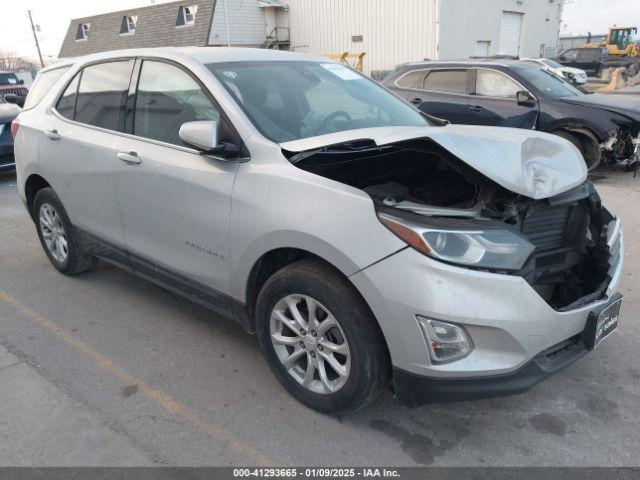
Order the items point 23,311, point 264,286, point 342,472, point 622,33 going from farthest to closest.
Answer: point 622,33
point 23,311
point 264,286
point 342,472

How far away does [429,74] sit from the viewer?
895 cm

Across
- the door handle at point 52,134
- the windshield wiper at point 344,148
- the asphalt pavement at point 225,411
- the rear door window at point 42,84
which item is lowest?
the asphalt pavement at point 225,411

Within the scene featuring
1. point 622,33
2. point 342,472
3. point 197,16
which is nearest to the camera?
point 342,472

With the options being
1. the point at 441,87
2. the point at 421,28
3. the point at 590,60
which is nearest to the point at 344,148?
the point at 441,87

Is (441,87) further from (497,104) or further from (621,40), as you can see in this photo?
(621,40)

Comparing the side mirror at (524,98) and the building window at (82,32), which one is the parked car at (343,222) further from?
the building window at (82,32)

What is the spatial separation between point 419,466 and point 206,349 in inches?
63.4

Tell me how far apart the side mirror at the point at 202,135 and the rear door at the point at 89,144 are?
1003 mm

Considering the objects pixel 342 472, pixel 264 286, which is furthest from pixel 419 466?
pixel 264 286

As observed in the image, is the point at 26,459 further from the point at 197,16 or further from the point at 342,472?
the point at 197,16

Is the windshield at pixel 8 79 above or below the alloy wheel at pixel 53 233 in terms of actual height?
above

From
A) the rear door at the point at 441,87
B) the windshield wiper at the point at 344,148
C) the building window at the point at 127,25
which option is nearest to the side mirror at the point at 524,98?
the rear door at the point at 441,87

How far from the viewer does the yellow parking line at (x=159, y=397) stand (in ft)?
8.37

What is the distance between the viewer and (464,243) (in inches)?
90.4
